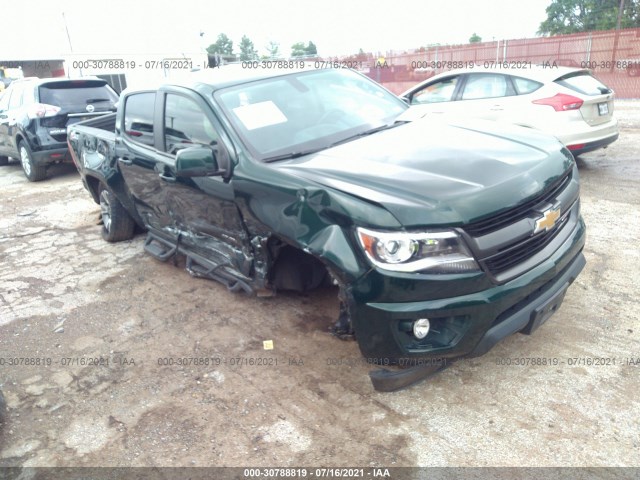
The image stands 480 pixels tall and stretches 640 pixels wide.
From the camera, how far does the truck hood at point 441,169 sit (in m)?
2.47

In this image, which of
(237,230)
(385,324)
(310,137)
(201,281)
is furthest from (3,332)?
(385,324)

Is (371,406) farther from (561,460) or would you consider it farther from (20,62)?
(20,62)

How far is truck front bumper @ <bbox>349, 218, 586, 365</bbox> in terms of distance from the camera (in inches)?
97.3

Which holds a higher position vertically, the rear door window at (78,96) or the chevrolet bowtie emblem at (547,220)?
the rear door window at (78,96)

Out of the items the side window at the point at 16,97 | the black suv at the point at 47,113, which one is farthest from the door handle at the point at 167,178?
the side window at the point at 16,97

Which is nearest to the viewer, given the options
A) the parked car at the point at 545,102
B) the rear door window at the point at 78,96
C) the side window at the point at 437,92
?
the parked car at the point at 545,102

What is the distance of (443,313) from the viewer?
97.7 inches

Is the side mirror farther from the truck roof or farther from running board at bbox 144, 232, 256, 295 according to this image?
running board at bbox 144, 232, 256, 295

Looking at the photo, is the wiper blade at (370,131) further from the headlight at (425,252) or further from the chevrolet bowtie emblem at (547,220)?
the chevrolet bowtie emblem at (547,220)

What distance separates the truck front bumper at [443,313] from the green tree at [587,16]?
105 ft

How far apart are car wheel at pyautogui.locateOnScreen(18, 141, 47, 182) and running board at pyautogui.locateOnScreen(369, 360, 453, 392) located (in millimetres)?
8442

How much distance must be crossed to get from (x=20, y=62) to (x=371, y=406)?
1233 inches

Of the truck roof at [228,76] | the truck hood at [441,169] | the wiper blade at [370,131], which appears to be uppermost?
the truck roof at [228,76]

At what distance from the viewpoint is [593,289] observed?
3.85 m
